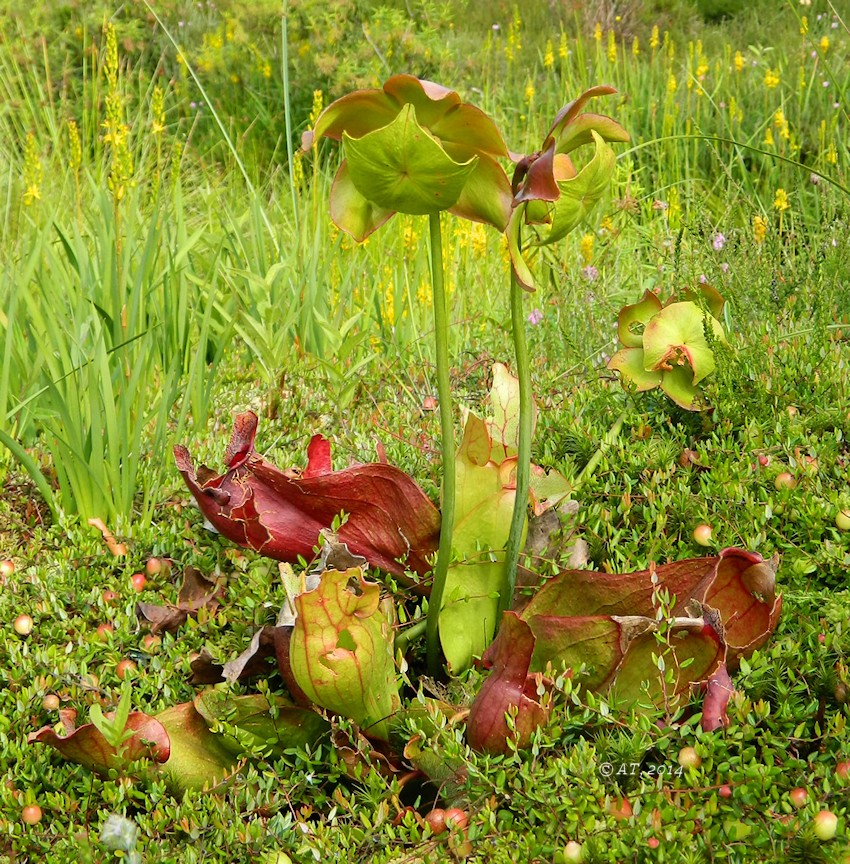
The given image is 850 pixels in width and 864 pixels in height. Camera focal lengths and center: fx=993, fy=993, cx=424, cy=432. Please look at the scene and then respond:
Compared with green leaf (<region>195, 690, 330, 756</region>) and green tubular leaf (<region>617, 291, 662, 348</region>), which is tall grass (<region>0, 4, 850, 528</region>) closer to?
green tubular leaf (<region>617, 291, 662, 348</region>)

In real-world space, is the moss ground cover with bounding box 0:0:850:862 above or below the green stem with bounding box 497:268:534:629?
below

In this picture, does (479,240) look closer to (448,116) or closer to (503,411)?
(503,411)

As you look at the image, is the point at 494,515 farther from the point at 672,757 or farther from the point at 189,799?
the point at 189,799

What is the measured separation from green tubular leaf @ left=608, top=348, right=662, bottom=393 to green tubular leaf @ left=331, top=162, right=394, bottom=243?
769 millimetres

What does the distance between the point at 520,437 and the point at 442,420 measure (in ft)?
0.37

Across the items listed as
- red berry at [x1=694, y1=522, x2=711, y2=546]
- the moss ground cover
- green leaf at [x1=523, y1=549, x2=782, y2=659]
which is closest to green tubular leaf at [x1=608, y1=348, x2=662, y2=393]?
the moss ground cover

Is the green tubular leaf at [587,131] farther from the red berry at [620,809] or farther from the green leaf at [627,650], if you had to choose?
the red berry at [620,809]

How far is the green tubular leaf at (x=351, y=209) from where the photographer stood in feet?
4.12

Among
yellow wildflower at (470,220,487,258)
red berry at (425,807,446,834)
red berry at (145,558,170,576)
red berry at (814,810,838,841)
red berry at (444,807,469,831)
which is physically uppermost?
red berry at (814,810,838,841)

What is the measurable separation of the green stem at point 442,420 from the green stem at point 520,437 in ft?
0.30

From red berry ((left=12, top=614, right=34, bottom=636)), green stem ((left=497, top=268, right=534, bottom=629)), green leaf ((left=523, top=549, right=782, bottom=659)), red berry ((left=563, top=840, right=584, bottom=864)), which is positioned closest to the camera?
red berry ((left=563, top=840, right=584, bottom=864))

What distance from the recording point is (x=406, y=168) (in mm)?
1117

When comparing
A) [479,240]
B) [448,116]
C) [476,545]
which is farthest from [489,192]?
[479,240]

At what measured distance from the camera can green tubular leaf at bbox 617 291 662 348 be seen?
6.28 feet
